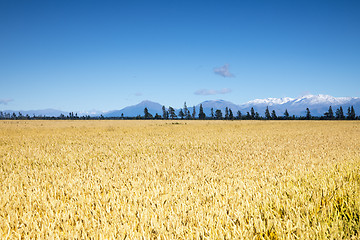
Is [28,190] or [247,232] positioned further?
[28,190]

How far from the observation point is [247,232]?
2.67m

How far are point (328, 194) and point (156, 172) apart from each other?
3.88 m

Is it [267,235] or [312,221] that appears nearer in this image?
[267,235]

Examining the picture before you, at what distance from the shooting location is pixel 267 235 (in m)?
2.71

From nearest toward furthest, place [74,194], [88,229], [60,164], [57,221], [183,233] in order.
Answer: [183,233] → [88,229] → [57,221] → [74,194] → [60,164]

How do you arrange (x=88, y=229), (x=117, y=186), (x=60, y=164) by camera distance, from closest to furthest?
(x=88, y=229) < (x=117, y=186) < (x=60, y=164)

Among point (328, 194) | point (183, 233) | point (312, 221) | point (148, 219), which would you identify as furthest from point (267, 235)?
point (328, 194)

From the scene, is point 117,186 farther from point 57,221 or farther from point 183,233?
point 183,233

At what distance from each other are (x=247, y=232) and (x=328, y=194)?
2017 mm

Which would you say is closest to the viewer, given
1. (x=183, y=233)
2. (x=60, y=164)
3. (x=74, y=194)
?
(x=183, y=233)

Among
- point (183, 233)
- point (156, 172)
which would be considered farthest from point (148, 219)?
point (156, 172)

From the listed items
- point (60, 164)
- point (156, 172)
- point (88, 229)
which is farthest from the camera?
point (60, 164)

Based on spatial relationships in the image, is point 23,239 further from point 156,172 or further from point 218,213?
point 156,172

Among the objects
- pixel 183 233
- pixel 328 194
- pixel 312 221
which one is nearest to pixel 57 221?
pixel 183 233
